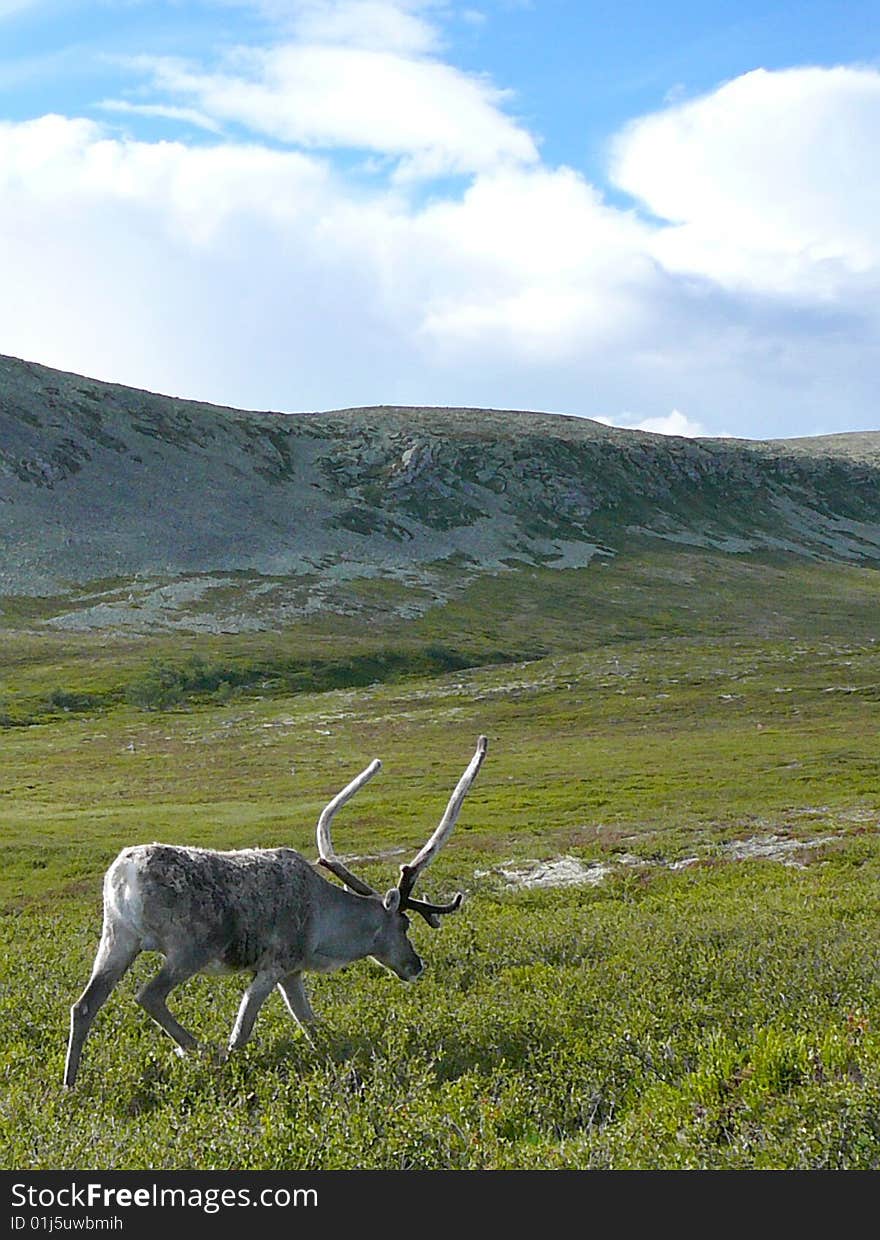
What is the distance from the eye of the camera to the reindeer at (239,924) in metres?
10.3

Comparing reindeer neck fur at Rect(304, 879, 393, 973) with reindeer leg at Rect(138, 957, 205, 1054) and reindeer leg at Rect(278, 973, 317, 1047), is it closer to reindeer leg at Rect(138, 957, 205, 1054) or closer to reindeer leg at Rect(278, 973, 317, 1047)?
reindeer leg at Rect(278, 973, 317, 1047)

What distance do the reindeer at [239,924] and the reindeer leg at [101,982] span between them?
11mm

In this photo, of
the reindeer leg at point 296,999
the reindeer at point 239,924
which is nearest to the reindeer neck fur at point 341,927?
the reindeer at point 239,924

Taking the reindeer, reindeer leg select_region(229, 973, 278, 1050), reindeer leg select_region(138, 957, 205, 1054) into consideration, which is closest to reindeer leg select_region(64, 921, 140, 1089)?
the reindeer

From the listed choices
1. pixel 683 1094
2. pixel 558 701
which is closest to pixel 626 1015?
pixel 683 1094

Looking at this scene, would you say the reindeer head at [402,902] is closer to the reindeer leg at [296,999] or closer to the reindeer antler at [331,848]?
the reindeer antler at [331,848]

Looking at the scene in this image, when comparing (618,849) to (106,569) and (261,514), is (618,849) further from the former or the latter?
(261,514)

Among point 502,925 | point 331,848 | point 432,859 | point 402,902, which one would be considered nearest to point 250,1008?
point 331,848

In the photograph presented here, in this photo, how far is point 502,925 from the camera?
61.2 feet

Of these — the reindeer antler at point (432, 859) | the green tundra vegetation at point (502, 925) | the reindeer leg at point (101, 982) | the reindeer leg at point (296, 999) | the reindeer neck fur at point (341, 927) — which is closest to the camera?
the green tundra vegetation at point (502, 925)

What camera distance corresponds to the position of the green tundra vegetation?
784 cm

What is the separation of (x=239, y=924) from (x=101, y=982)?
1556mm

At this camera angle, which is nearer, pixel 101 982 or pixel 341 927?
pixel 101 982

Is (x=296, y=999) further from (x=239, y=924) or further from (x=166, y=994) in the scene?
(x=166, y=994)
